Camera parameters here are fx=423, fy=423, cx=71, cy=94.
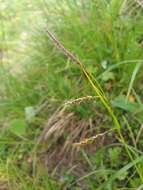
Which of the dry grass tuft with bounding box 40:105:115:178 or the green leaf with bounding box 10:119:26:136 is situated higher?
the green leaf with bounding box 10:119:26:136

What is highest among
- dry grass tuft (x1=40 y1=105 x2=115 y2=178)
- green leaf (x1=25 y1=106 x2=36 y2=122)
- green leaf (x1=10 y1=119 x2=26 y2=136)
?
green leaf (x1=25 y1=106 x2=36 y2=122)

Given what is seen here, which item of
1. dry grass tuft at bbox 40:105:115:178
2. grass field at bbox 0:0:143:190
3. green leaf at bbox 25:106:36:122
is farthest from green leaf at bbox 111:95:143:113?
green leaf at bbox 25:106:36:122

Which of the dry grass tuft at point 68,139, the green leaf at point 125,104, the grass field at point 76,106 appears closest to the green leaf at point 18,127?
the grass field at point 76,106

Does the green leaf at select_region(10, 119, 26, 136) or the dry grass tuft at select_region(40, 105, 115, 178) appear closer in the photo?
the dry grass tuft at select_region(40, 105, 115, 178)

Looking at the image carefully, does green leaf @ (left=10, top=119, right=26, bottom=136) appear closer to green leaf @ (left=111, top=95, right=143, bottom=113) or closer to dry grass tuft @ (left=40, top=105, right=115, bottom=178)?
dry grass tuft @ (left=40, top=105, right=115, bottom=178)

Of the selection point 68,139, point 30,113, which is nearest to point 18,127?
point 30,113

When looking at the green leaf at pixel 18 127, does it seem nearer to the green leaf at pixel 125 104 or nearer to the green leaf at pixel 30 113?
the green leaf at pixel 30 113

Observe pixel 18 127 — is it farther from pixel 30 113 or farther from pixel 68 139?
pixel 68 139
